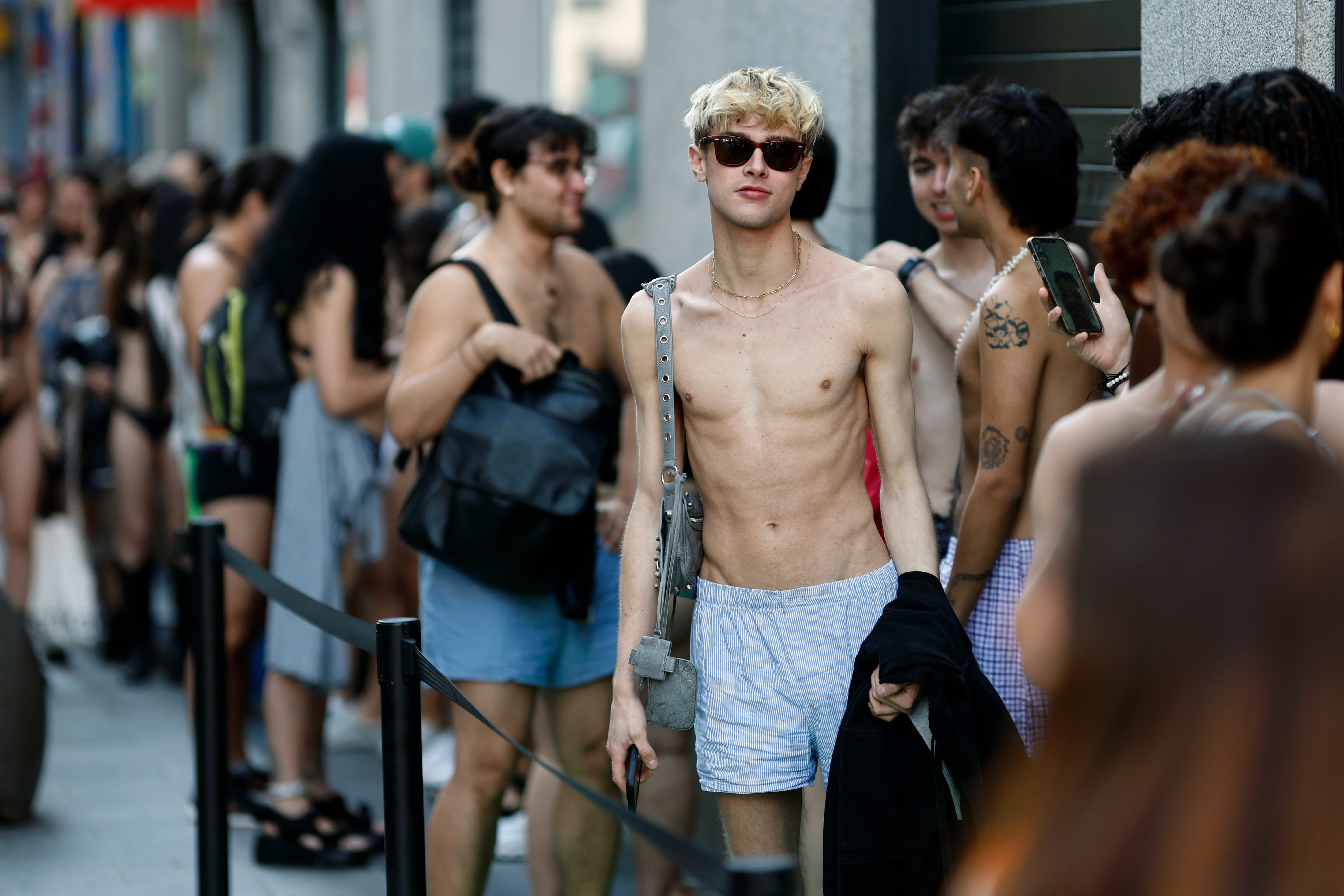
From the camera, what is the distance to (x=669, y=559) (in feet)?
10.4

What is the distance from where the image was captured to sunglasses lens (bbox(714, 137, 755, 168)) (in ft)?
10.0

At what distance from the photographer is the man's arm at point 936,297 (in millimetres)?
3812

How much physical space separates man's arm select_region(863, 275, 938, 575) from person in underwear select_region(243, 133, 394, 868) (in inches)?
99.5

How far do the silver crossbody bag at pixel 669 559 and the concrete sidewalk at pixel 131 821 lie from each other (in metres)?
1.98

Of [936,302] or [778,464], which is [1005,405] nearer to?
[778,464]

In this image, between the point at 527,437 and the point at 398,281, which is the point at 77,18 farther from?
the point at 527,437

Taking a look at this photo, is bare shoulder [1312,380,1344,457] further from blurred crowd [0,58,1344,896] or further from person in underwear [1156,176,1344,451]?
person in underwear [1156,176,1344,451]

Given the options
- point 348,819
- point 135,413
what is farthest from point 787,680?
point 135,413

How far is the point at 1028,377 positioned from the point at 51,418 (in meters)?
7.08

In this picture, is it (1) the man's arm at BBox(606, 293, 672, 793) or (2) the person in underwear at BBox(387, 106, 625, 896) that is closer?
(1) the man's arm at BBox(606, 293, 672, 793)

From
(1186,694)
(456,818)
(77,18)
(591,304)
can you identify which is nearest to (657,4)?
(591,304)

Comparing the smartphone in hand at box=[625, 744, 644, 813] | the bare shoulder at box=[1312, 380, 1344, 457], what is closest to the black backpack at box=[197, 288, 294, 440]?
the smartphone in hand at box=[625, 744, 644, 813]

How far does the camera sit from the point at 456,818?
12.9 ft

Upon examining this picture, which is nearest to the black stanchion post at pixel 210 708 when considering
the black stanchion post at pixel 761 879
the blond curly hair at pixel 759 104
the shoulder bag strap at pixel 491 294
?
the shoulder bag strap at pixel 491 294
